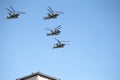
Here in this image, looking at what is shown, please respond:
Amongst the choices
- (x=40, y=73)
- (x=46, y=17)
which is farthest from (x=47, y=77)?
(x=46, y=17)

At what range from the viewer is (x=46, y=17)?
162 meters

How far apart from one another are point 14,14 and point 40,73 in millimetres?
14198

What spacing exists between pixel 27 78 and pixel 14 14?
14.4 m

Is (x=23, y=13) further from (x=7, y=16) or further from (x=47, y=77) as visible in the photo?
(x=47, y=77)

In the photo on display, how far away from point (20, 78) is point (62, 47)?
11.5 m

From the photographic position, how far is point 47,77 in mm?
160875

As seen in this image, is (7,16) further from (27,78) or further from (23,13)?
(27,78)

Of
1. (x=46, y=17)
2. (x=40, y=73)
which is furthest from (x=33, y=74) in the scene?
(x=46, y=17)

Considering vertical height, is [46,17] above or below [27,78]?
above

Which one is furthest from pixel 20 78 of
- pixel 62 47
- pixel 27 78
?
pixel 62 47

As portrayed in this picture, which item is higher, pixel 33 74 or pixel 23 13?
pixel 23 13

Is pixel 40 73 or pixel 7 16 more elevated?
pixel 7 16

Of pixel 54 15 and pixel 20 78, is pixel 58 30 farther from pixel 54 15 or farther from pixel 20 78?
pixel 20 78

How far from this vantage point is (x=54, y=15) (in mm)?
161125
